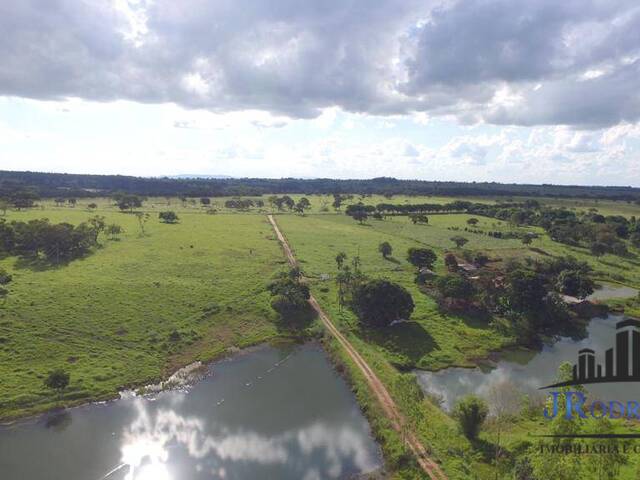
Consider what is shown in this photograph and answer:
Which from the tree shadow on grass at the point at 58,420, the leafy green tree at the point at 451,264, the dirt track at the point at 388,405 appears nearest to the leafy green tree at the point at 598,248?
the leafy green tree at the point at 451,264

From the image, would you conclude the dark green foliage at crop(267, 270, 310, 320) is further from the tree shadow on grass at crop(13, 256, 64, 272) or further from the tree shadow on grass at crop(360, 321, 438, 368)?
the tree shadow on grass at crop(13, 256, 64, 272)

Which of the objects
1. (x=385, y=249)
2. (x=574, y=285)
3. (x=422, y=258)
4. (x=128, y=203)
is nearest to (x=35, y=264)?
(x=385, y=249)

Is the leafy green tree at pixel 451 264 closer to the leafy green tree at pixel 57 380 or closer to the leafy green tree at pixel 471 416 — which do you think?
the leafy green tree at pixel 471 416

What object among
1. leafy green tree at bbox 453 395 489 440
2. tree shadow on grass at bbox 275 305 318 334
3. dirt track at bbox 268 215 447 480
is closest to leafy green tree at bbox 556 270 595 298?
dirt track at bbox 268 215 447 480

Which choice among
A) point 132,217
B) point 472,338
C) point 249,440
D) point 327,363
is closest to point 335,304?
point 327,363

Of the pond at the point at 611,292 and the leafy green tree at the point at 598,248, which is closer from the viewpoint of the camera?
the pond at the point at 611,292

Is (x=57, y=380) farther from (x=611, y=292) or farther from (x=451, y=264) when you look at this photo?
(x=611, y=292)
